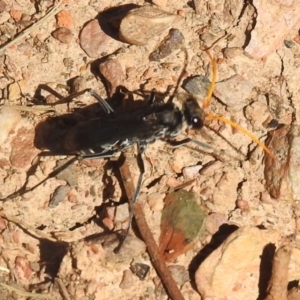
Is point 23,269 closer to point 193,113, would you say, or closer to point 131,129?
point 131,129

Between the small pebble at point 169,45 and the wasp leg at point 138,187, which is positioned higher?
the small pebble at point 169,45

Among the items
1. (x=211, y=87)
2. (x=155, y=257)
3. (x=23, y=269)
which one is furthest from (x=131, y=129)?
(x=23, y=269)

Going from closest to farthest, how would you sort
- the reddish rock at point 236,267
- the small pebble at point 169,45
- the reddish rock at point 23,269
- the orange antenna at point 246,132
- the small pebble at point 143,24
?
the reddish rock at point 236,267 < the orange antenna at point 246,132 < the reddish rock at point 23,269 < the small pebble at point 143,24 < the small pebble at point 169,45

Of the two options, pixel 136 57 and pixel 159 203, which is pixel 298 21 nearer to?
pixel 136 57

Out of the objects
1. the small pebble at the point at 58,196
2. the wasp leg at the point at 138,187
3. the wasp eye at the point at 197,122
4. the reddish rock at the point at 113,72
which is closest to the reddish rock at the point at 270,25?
the wasp eye at the point at 197,122

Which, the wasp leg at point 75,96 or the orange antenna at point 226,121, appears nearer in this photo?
the orange antenna at point 226,121

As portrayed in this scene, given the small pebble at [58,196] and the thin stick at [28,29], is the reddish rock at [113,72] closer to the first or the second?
the thin stick at [28,29]

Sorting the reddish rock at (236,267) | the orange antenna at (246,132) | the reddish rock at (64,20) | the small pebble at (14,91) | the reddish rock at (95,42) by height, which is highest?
the reddish rock at (64,20)
